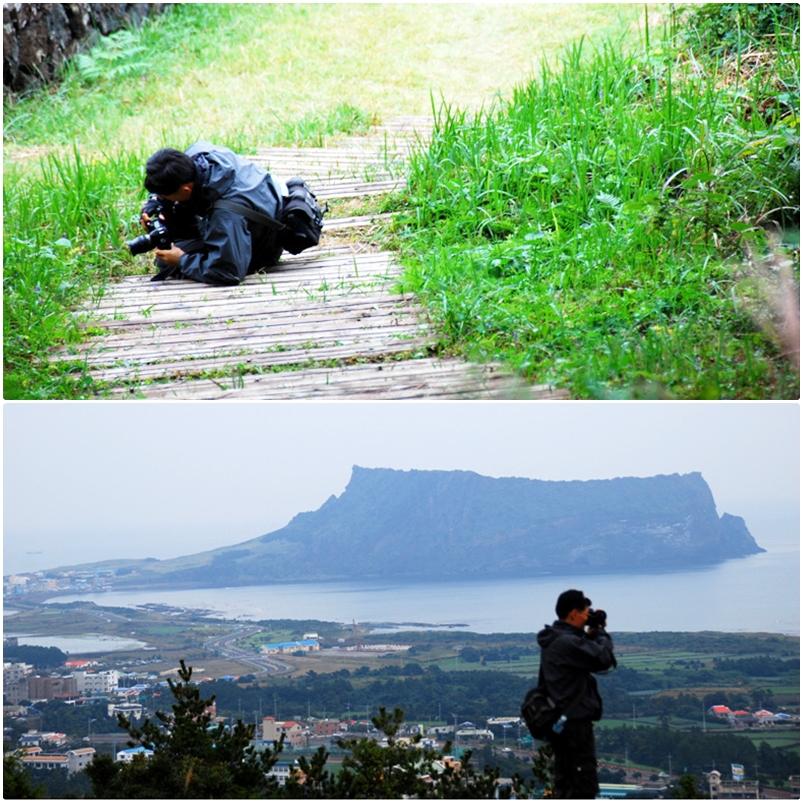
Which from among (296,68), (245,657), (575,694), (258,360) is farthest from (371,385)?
(296,68)

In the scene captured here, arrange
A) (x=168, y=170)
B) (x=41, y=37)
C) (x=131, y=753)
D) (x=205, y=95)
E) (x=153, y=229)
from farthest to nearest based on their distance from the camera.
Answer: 1. (x=41, y=37)
2. (x=205, y=95)
3. (x=153, y=229)
4. (x=168, y=170)
5. (x=131, y=753)

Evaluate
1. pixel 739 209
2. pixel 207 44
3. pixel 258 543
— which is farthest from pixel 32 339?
pixel 207 44

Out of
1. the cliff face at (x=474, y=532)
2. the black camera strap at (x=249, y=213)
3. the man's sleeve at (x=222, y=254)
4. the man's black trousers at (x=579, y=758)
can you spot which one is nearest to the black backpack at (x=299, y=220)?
the black camera strap at (x=249, y=213)

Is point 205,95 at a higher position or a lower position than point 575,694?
higher

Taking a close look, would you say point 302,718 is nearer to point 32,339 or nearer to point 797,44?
point 32,339

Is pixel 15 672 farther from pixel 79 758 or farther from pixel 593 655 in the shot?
pixel 593 655
